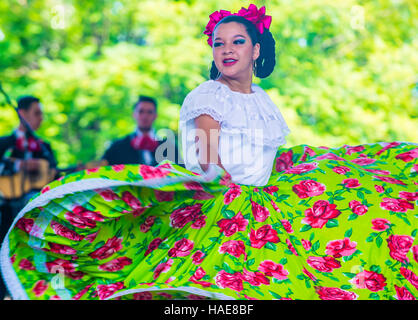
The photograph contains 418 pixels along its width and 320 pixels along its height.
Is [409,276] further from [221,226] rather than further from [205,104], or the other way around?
[205,104]

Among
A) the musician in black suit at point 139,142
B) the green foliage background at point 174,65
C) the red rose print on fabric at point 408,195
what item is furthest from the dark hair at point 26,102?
the red rose print on fabric at point 408,195

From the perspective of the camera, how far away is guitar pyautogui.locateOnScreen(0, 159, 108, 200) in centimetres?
290

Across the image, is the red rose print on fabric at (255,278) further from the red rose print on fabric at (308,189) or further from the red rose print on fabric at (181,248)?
the red rose print on fabric at (308,189)

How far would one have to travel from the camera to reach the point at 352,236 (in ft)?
4.42

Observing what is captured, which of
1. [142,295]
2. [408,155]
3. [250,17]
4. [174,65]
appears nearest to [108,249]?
[142,295]

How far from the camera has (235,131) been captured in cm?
149

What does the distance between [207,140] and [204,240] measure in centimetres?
31

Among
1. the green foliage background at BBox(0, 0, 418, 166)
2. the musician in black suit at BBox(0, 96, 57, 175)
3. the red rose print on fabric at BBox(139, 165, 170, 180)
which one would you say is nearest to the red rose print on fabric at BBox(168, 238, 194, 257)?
the red rose print on fabric at BBox(139, 165, 170, 180)

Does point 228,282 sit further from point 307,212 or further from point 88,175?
point 88,175

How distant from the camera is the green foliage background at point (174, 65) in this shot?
5.09m

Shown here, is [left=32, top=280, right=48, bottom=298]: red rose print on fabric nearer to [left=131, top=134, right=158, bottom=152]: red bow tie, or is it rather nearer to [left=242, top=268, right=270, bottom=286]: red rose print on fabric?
[left=242, top=268, right=270, bottom=286]: red rose print on fabric

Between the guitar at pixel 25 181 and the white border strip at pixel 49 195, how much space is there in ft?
5.62

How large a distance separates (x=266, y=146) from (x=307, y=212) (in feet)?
0.99
